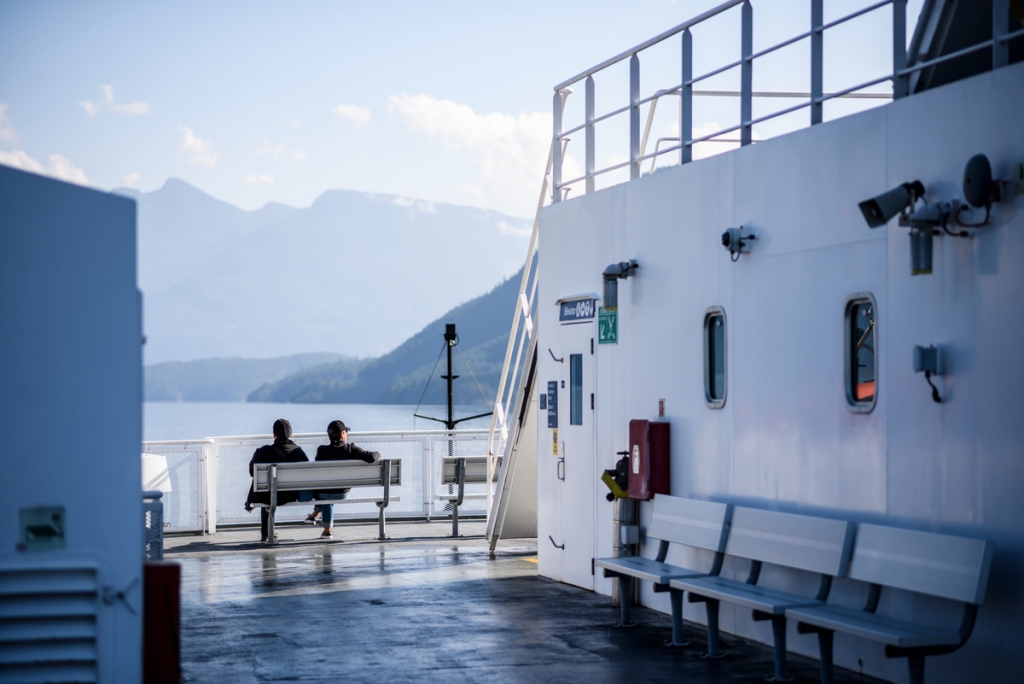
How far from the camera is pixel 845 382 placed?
754cm

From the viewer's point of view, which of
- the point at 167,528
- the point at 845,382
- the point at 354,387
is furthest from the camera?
the point at 354,387

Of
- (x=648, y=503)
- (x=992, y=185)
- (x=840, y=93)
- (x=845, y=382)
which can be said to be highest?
(x=840, y=93)

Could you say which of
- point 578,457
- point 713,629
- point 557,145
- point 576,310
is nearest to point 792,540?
point 713,629

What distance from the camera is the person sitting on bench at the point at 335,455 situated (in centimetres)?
1462

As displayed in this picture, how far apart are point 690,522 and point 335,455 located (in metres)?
7.14

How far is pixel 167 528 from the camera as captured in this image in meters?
15.2

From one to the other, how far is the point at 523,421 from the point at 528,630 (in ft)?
14.0

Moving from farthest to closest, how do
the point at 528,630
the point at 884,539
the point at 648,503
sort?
1. the point at 648,503
2. the point at 528,630
3. the point at 884,539

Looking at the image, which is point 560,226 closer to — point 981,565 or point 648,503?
point 648,503

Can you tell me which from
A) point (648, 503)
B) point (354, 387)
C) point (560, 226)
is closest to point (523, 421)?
point (560, 226)

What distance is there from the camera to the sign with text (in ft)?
35.8

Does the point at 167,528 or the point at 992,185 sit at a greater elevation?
the point at 992,185

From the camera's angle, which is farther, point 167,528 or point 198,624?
point 167,528

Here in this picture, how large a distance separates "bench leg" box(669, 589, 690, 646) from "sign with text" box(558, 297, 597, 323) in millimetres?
3332
